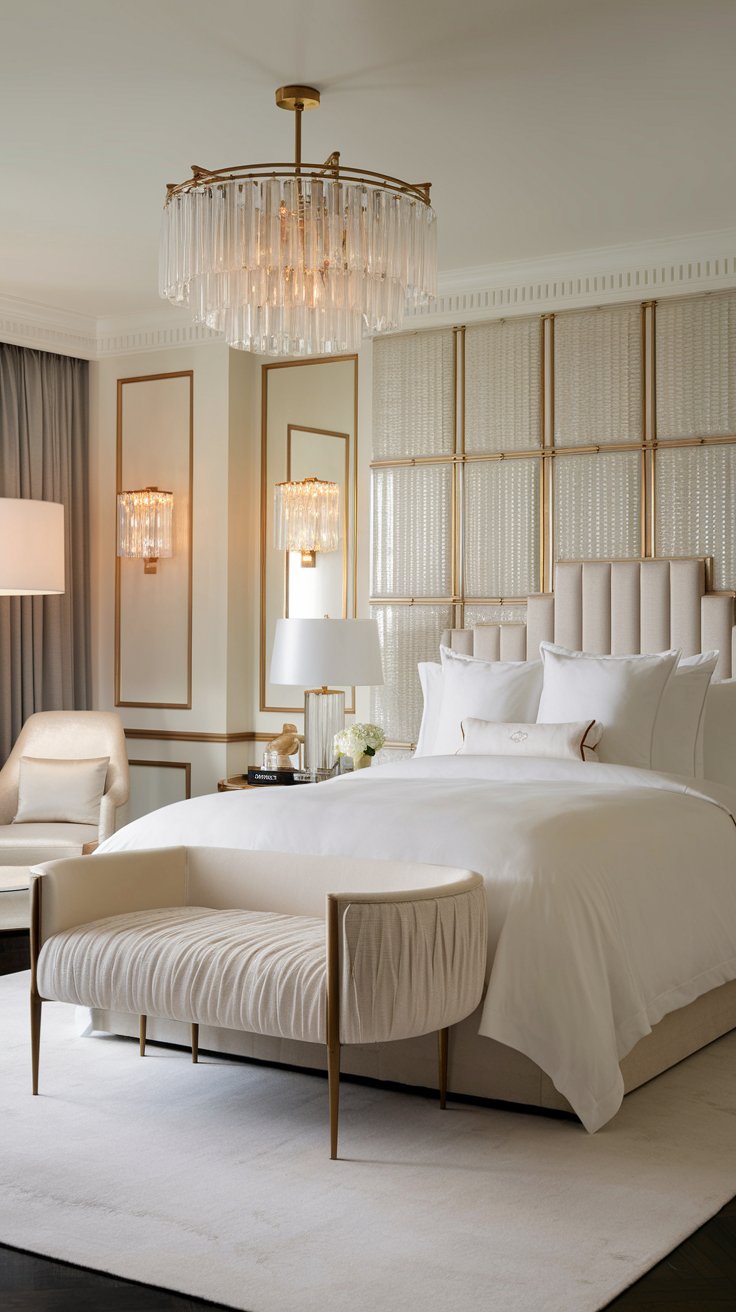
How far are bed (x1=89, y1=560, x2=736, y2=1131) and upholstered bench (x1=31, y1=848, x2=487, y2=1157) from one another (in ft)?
0.31

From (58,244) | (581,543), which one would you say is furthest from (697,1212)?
(58,244)

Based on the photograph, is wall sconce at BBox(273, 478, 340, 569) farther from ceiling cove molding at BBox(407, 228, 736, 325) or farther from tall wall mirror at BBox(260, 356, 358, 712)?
ceiling cove molding at BBox(407, 228, 736, 325)

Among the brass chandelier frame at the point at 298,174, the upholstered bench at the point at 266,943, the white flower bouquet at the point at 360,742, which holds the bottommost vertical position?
the upholstered bench at the point at 266,943

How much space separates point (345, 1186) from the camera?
2.75 m

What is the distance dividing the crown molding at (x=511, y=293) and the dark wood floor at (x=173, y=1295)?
3.88m

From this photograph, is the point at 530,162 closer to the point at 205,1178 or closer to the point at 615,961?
the point at 615,961

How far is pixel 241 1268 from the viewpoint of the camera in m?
2.37

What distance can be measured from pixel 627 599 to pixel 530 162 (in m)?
1.71

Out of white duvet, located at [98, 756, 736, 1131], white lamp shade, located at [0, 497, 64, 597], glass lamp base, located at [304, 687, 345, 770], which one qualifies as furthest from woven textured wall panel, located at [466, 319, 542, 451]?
white duvet, located at [98, 756, 736, 1131]

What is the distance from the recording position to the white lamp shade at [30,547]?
5.49 metres

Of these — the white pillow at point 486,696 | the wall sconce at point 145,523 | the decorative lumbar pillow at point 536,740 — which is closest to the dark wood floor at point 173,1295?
the decorative lumbar pillow at point 536,740

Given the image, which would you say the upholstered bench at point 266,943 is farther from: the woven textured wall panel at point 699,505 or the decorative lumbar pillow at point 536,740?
the woven textured wall panel at point 699,505

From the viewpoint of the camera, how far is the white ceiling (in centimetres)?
357

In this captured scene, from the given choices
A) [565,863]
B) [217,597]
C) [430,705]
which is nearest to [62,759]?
[217,597]
